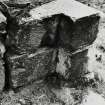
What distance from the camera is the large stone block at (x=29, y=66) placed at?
287 cm

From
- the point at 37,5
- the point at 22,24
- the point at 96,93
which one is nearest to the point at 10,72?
the point at 22,24

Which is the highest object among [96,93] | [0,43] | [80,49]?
[0,43]

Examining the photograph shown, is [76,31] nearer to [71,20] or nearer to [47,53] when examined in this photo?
[71,20]

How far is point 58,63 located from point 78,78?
33cm

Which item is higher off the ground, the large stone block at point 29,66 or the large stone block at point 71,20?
the large stone block at point 71,20

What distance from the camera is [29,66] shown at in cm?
299

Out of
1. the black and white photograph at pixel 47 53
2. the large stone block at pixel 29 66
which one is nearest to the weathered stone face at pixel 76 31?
the black and white photograph at pixel 47 53

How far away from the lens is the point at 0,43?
2764 mm

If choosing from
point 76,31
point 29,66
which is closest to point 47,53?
point 29,66

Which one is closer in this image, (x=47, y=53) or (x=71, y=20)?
(x=71, y=20)

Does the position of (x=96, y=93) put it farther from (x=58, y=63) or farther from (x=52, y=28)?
(x=52, y=28)

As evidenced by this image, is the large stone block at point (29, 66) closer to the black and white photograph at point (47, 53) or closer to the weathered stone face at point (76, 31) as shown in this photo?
the black and white photograph at point (47, 53)

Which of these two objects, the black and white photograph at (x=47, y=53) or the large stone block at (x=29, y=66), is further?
the large stone block at (x=29, y=66)

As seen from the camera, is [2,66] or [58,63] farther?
[58,63]
